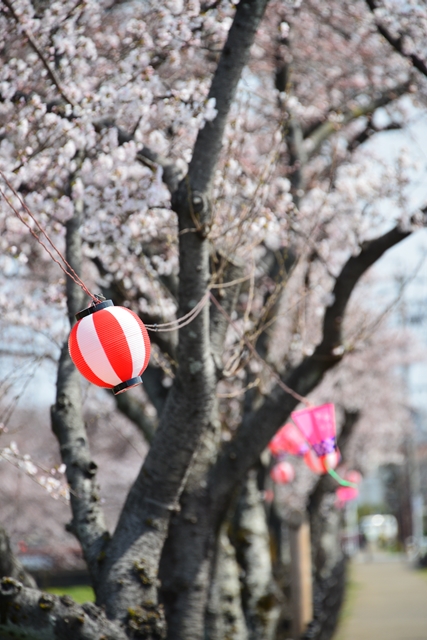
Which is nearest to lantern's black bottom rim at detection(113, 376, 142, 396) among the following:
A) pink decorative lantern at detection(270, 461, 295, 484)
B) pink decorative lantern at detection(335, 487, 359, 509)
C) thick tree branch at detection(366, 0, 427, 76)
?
thick tree branch at detection(366, 0, 427, 76)

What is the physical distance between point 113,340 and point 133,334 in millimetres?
104

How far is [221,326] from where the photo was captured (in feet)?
16.8

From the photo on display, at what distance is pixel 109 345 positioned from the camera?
336cm

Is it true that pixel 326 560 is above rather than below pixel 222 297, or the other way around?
above

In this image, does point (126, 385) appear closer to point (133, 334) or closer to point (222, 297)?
point (133, 334)

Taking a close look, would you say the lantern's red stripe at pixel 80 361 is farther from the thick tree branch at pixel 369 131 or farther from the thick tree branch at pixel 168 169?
the thick tree branch at pixel 369 131

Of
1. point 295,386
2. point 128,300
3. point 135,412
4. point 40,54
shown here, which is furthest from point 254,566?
point 40,54

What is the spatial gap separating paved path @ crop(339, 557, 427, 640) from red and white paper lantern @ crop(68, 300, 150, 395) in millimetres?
9887

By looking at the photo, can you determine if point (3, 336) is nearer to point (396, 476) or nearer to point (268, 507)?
point (268, 507)

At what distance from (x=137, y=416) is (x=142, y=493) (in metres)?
2.67

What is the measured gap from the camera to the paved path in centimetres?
1215

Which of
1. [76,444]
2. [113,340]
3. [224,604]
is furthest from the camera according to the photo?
[224,604]

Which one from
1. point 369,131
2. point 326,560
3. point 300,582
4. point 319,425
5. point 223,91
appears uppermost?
point 369,131

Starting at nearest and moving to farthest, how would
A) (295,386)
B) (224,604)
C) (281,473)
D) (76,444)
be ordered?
(76,444) < (295,386) < (224,604) < (281,473)
